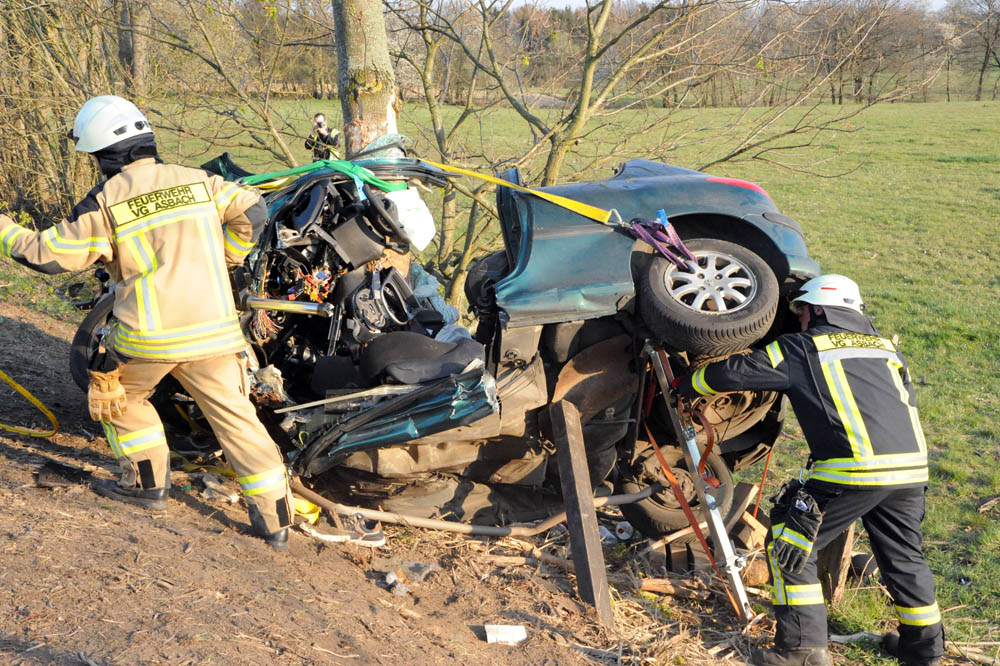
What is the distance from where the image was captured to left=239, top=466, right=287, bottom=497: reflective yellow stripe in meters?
4.00

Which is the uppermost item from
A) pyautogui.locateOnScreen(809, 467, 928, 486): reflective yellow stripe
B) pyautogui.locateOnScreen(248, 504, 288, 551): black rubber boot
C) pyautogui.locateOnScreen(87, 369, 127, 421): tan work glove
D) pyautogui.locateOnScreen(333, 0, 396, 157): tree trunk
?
pyautogui.locateOnScreen(333, 0, 396, 157): tree trunk

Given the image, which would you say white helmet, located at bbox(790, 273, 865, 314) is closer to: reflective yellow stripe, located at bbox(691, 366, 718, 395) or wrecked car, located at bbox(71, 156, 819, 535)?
wrecked car, located at bbox(71, 156, 819, 535)

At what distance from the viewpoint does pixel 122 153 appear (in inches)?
147

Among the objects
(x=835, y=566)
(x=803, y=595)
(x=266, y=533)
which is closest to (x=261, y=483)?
(x=266, y=533)

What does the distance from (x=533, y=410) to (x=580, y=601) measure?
99 cm

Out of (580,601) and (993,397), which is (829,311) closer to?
(580,601)

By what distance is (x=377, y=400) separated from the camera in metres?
4.14

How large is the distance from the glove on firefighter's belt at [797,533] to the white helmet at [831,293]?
89 cm

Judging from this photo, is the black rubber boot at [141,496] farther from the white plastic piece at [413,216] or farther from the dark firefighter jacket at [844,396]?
the dark firefighter jacket at [844,396]

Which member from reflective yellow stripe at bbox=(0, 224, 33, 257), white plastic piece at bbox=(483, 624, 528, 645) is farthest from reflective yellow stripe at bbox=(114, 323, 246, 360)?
white plastic piece at bbox=(483, 624, 528, 645)

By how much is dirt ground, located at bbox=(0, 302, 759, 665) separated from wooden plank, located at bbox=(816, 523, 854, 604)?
0.63m

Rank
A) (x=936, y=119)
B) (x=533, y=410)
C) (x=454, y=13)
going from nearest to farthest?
(x=533, y=410) → (x=454, y=13) → (x=936, y=119)

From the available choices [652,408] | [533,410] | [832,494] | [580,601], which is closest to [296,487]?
[533,410]

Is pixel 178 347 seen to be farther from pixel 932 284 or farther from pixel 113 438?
pixel 932 284
